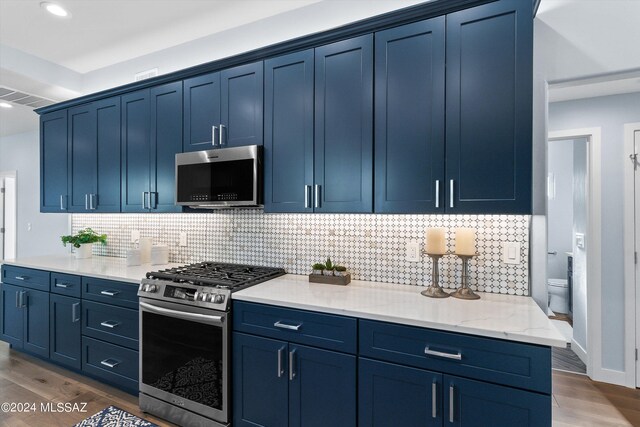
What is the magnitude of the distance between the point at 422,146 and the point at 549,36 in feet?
3.13

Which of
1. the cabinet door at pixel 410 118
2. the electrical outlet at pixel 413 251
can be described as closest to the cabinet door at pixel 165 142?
the cabinet door at pixel 410 118

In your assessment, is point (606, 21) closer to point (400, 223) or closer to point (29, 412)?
point (400, 223)

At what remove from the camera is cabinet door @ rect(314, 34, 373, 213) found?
2.03m

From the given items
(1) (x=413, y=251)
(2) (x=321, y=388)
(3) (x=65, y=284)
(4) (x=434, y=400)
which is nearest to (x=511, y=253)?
(1) (x=413, y=251)

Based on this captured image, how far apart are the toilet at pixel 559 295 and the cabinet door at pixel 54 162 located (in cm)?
616

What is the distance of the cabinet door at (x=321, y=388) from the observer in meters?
1.68

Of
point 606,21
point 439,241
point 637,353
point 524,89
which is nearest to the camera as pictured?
point 524,89

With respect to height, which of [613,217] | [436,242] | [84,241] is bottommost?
[84,241]

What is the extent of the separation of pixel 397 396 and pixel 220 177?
184 centimetres

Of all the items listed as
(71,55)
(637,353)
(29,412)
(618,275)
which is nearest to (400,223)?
(618,275)

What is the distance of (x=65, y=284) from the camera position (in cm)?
283

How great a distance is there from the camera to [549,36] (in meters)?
1.88

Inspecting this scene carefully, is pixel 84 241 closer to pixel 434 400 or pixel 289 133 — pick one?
pixel 289 133

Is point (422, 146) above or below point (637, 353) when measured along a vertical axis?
above
